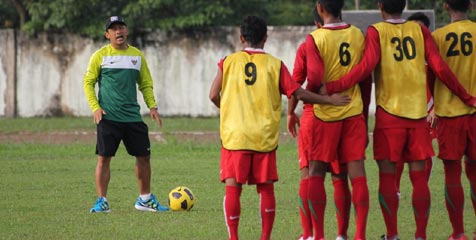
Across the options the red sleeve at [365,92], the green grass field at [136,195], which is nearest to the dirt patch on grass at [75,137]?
the green grass field at [136,195]

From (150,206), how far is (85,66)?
19.3 meters

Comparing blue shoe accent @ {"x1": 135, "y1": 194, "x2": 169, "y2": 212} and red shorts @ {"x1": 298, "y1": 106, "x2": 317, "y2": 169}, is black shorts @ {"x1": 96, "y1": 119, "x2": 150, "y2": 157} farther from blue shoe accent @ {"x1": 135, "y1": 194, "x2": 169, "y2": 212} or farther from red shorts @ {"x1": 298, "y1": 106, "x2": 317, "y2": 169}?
red shorts @ {"x1": 298, "y1": 106, "x2": 317, "y2": 169}

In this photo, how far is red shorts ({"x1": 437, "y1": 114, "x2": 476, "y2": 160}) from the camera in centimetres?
1134

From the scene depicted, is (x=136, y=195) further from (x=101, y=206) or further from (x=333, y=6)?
(x=333, y=6)

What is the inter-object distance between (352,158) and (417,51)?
110cm

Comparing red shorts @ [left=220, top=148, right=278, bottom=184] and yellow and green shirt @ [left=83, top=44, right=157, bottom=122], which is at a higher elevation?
yellow and green shirt @ [left=83, top=44, right=157, bottom=122]

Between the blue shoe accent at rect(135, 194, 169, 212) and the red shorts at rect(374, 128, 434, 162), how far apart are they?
4.02 metres

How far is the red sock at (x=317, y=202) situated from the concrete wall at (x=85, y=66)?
21878mm

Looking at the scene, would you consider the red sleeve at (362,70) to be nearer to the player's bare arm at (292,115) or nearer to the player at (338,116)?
the player at (338,116)

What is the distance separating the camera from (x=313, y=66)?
10734 mm

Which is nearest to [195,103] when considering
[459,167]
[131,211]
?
[131,211]

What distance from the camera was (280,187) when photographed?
54.9 feet

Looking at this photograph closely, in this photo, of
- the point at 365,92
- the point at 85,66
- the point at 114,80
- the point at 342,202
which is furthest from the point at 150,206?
the point at 85,66

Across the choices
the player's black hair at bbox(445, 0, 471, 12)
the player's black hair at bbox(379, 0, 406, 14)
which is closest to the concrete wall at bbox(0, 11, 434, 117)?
the player's black hair at bbox(445, 0, 471, 12)
